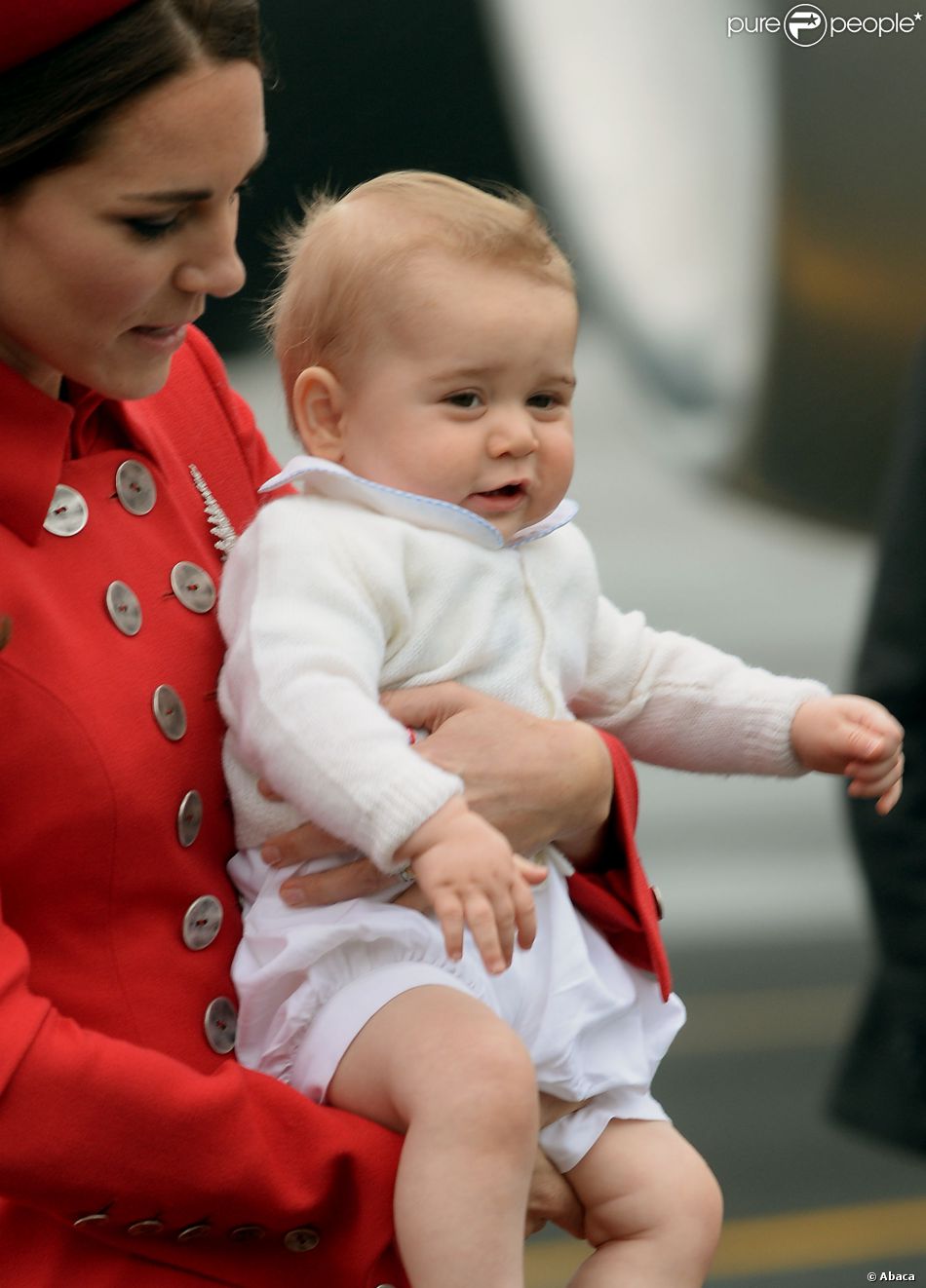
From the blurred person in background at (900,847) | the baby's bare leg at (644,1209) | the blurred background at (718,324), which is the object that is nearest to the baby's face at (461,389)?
the baby's bare leg at (644,1209)

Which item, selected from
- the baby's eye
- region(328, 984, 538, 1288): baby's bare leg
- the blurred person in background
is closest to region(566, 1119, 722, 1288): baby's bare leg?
region(328, 984, 538, 1288): baby's bare leg

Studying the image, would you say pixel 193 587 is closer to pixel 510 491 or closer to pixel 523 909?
pixel 510 491

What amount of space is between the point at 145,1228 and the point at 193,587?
475 mm

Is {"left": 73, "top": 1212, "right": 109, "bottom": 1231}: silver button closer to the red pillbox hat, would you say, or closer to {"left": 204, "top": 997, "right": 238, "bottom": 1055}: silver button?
{"left": 204, "top": 997, "right": 238, "bottom": 1055}: silver button

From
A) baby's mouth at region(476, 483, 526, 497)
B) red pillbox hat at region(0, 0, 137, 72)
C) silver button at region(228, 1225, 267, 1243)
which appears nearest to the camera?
red pillbox hat at region(0, 0, 137, 72)

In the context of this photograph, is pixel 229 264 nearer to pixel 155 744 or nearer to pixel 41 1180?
pixel 155 744

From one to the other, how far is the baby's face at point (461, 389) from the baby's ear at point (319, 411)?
1 cm

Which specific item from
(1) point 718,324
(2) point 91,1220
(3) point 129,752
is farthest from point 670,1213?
(1) point 718,324

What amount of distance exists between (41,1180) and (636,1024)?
0.52m

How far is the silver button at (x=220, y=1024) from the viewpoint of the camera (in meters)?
1.41

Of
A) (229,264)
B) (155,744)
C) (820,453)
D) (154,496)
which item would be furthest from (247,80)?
(820,453)

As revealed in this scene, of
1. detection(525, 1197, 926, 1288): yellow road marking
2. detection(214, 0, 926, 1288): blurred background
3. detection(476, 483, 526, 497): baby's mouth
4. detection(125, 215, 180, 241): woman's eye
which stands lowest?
detection(525, 1197, 926, 1288): yellow road marking

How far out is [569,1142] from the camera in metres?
1.49

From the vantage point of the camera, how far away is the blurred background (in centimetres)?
548
